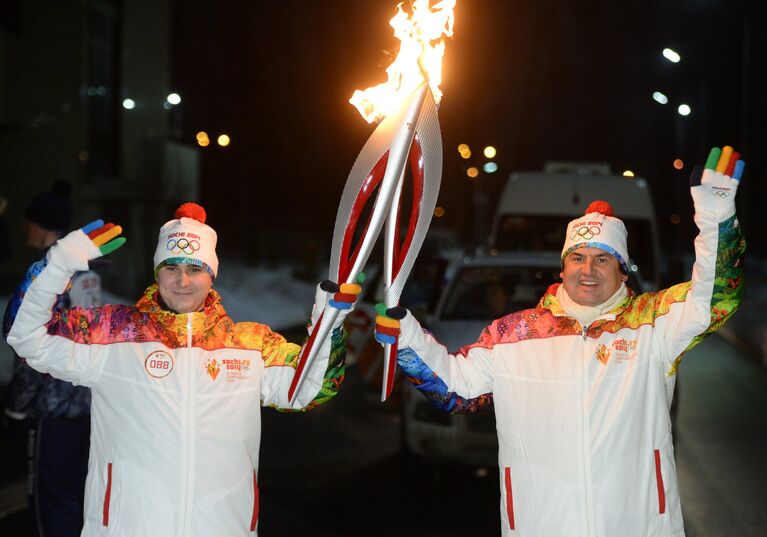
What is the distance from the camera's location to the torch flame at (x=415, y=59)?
340 centimetres

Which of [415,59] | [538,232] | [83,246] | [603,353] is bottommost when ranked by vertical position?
[603,353]

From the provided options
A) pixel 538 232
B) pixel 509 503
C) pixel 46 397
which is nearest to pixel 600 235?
pixel 509 503

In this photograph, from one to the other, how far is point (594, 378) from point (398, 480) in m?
4.13

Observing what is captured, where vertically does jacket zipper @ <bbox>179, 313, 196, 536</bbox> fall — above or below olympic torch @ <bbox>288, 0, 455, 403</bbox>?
below

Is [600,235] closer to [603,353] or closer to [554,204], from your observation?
[603,353]

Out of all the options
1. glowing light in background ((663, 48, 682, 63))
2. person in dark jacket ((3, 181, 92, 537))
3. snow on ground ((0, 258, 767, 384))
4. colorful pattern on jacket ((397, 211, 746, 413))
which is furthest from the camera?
snow on ground ((0, 258, 767, 384))

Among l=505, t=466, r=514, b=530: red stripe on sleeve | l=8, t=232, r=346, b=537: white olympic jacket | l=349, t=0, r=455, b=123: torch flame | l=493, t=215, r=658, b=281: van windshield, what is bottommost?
l=505, t=466, r=514, b=530: red stripe on sleeve

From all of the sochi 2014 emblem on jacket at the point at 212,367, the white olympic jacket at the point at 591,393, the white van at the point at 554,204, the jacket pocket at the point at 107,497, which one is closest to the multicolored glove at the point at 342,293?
the white olympic jacket at the point at 591,393

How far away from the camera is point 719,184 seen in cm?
307

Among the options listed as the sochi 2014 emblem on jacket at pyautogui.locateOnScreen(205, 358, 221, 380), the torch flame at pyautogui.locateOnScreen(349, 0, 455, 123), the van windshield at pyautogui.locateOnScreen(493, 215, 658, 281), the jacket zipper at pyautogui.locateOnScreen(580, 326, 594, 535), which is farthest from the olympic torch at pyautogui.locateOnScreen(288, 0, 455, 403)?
the van windshield at pyautogui.locateOnScreen(493, 215, 658, 281)

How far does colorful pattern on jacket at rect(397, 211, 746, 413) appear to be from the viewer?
317cm

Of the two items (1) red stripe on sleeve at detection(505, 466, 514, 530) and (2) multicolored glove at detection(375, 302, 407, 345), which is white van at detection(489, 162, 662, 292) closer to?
(1) red stripe on sleeve at detection(505, 466, 514, 530)

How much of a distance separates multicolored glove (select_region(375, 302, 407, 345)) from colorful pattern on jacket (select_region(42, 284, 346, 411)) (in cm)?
13

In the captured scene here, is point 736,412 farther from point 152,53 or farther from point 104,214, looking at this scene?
point 152,53
